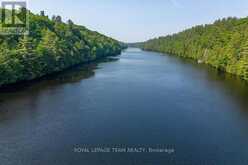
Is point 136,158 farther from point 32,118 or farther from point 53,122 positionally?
point 32,118

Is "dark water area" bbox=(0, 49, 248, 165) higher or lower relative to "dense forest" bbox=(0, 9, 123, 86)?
lower

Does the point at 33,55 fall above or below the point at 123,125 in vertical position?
above

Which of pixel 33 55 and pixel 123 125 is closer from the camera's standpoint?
pixel 123 125

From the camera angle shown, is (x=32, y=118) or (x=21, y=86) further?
(x=21, y=86)

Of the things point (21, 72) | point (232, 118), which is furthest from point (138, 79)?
point (232, 118)

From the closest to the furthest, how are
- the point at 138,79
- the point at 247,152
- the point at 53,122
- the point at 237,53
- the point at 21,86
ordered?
the point at 247,152
the point at 53,122
the point at 21,86
the point at 138,79
the point at 237,53

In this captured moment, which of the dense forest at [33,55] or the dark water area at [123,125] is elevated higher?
the dense forest at [33,55]

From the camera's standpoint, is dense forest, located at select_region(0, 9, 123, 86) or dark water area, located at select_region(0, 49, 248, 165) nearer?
dark water area, located at select_region(0, 49, 248, 165)

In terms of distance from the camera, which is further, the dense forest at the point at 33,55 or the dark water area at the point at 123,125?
the dense forest at the point at 33,55
